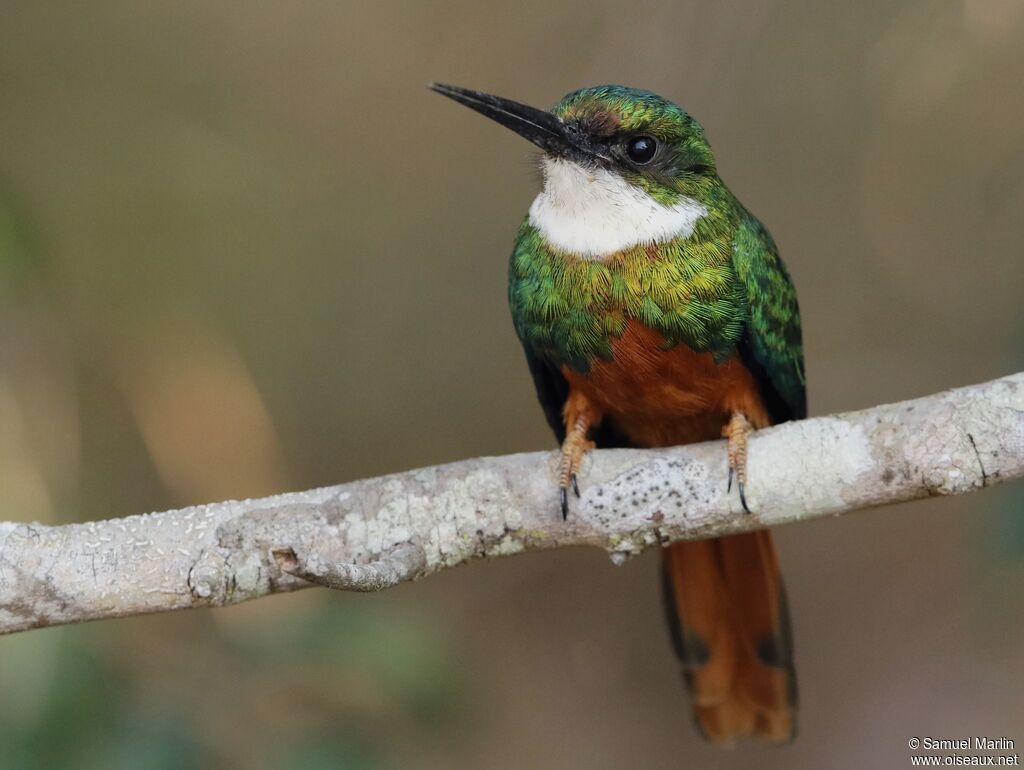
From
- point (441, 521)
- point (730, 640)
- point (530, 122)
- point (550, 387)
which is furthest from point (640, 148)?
point (730, 640)

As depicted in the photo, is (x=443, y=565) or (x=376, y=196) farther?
(x=376, y=196)

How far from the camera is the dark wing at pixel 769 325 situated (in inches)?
103

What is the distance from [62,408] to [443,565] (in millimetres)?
1516

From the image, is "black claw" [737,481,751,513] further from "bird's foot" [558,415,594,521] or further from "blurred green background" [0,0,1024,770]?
"blurred green background" [0,0,1024,770]

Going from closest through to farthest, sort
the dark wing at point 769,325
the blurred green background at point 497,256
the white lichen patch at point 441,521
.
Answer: the white lichen patch at point 441,521, the dark wing at point 769,325, the blurred green background at point 497,256

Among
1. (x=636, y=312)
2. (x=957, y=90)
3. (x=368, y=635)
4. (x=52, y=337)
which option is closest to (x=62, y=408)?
(x=52, y=337)

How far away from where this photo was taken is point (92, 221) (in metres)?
3.77

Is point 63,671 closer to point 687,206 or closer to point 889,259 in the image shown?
point 687,206

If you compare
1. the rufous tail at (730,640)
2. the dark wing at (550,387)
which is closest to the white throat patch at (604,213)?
the dark wing at (550,387)

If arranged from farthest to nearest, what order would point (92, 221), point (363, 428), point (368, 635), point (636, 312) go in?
point (363, 428) → point (92, 221) → point (368, 635) → point (636, 312)

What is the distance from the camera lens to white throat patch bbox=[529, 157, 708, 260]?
2.50m

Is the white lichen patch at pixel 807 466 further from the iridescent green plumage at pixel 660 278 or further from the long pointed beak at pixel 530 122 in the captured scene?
the long pointed beak at pixel 530 122

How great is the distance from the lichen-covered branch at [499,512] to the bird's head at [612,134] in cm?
60

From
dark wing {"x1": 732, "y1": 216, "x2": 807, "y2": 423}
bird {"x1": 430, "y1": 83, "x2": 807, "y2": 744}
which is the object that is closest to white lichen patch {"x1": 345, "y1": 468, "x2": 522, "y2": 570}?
bird {"x1": 430, "y1": 83, "x2": 807, "y2": 744}
